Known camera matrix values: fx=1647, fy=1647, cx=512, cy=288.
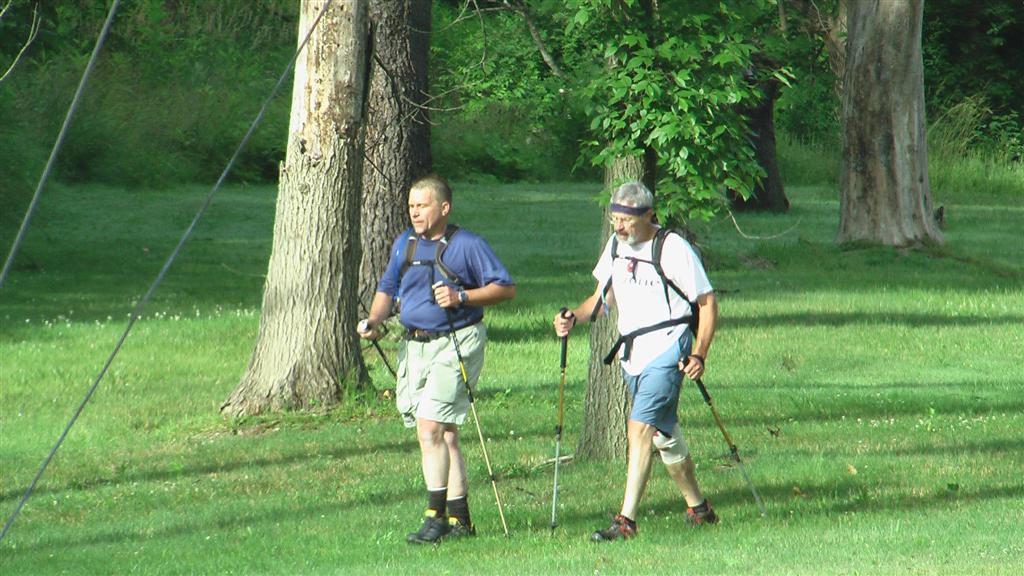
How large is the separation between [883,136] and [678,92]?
57.9 ft

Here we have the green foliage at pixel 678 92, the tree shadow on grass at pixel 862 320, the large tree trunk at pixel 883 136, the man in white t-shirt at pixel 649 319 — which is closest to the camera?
the man in white t-shirt at pixel 649 319

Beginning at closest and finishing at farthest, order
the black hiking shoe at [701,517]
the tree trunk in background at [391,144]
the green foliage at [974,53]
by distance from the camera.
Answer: the black hiking shoe at [701,517]
the tree trunk in background at [391,144]
the green foliage at [974,53]

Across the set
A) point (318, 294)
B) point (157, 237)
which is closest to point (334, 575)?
point (318, 294)

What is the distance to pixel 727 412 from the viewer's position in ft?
43.7

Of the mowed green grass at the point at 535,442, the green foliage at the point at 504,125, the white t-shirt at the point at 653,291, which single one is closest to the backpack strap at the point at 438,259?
the white t-shirt at the point at 653,291

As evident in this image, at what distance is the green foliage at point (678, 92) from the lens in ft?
33.0

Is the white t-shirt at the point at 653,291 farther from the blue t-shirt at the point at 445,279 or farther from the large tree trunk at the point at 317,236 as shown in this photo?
the large tree trunk at the point at 317,236

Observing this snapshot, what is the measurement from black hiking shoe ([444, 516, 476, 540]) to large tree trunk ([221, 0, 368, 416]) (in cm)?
485

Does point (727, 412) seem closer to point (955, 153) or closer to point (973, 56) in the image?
point (955, 153)

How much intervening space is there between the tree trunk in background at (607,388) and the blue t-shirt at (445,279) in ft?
6.41

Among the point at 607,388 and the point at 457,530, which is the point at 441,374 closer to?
the point at 457,530

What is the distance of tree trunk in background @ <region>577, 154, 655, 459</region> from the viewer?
34.1ft

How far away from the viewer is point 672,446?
856 centimetres

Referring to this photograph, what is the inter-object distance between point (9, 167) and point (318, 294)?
37.2 ft
